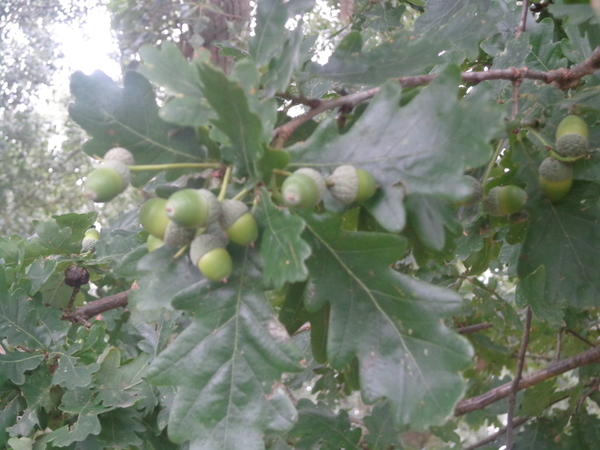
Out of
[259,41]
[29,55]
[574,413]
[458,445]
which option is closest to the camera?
[259,41]

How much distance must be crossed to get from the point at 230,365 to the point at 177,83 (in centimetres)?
53

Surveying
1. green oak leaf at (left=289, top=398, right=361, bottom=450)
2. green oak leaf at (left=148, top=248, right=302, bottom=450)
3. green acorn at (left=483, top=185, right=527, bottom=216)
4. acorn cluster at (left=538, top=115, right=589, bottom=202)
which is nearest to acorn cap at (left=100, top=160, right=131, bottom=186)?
green oak leaf at (left=148, top=248, right=302, bottom=450)

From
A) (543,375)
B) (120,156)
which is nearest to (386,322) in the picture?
(120,156)

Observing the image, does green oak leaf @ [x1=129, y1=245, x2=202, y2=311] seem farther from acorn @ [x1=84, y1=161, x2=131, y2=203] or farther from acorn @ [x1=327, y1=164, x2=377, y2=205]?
acorn @ [x1=327, y1=164, x2=377, y2=205]

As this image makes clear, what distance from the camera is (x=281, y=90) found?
99 cm

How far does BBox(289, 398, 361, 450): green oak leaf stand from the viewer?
5.83 ft

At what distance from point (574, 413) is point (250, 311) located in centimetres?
202

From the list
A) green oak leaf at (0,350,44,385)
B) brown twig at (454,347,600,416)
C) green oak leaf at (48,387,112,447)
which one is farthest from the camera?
brown twig at (454,347,600,416)

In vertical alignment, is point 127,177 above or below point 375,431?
above

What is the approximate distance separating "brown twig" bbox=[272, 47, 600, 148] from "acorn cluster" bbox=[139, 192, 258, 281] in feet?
0.55

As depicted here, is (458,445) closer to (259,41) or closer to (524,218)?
(524,218)

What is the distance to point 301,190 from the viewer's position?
0.84 metres

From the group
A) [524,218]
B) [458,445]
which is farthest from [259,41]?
[458,445]

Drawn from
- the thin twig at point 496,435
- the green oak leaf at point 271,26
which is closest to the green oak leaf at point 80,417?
the green oak leaf at point 271,26
